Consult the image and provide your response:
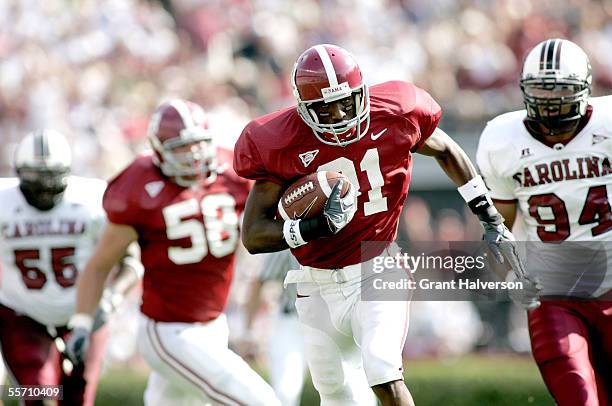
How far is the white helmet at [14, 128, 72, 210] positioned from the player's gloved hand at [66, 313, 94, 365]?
83cm

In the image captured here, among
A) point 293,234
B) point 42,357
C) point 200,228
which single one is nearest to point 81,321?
point 42,357

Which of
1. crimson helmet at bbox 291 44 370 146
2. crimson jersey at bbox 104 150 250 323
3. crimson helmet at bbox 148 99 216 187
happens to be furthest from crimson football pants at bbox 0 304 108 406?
crimson helmet at bbox 291 44 370 146

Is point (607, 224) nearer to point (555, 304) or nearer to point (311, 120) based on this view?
point (555, 304)

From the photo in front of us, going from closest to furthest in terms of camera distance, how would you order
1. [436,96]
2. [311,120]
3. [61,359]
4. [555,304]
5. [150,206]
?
1. [311,120]
2. [555,304]
3. [150,206]
4. [61,359]
5. [436,96]

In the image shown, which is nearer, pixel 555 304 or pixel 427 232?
pixel 555 304

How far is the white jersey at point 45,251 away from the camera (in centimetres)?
668

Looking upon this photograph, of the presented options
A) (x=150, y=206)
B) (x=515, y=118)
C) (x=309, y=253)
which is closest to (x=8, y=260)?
(x=150, y=206)

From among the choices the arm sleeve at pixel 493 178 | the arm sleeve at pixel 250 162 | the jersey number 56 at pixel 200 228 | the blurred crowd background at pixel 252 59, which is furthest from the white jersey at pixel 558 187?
the blurred crowd background at pixel 252 59

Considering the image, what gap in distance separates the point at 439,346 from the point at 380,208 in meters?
6.10

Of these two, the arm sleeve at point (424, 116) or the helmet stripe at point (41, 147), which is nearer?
the arm sleeve at point (424, 116)

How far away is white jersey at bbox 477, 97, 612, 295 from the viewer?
5477 millimetres

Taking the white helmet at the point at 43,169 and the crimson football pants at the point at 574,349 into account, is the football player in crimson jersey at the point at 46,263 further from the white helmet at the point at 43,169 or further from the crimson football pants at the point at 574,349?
the crimson football pants at the point at 574,349

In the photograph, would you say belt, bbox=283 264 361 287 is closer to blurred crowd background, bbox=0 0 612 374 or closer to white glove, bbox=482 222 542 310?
white glove, bbox=482 222 542 310

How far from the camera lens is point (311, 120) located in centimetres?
509
